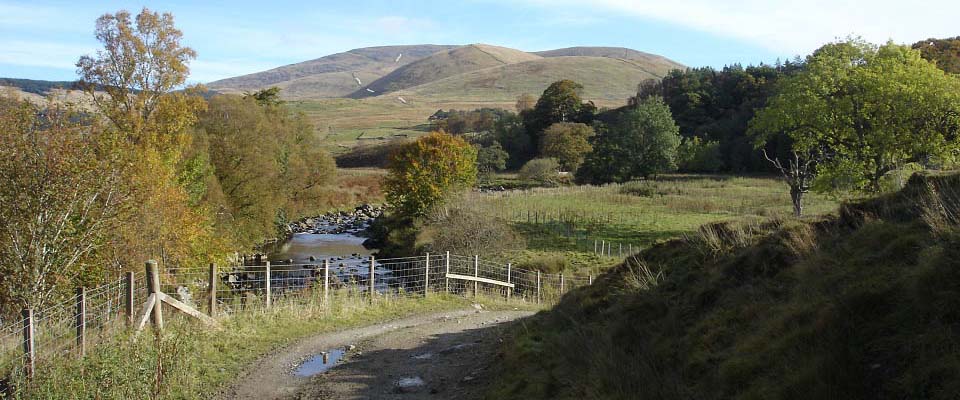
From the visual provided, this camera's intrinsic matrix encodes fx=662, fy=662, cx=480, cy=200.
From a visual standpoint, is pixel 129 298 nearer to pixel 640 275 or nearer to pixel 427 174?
pixel 640 275

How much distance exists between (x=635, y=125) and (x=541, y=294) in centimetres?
5032

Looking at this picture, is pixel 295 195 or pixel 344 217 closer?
pixel 295 195

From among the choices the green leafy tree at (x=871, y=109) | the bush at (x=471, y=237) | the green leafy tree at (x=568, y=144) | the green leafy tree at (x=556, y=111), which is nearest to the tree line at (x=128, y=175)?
the bush at (x=471, y=237)

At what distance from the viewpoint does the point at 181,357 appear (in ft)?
35.8

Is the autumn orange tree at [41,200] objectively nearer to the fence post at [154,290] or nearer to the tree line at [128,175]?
the tree line at [128,175]

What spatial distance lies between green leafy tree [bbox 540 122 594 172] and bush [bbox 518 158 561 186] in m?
2.27

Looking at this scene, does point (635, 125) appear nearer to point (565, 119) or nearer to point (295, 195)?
point (565, 119)

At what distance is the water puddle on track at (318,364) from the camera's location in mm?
11797

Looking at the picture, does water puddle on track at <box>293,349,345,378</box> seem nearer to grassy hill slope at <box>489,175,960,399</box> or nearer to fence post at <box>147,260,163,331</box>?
fence post at <box>147,260,163,331</box>

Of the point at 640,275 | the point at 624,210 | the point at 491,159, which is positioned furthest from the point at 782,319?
the point at 491,159

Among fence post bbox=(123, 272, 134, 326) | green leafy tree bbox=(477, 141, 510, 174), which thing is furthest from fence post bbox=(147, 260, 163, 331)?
green leafy tree bbox=(477, 141, 510, 174)

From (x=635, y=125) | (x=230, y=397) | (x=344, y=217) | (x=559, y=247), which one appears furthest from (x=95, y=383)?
(x=635, y=125)

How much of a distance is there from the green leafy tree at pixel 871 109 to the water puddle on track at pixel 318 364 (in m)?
24.3

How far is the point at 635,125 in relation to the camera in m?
73.8
